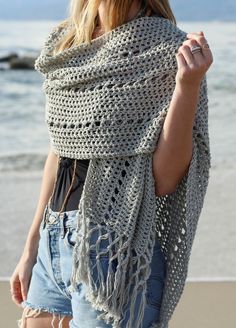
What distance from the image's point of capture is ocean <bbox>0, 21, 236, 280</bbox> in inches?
160

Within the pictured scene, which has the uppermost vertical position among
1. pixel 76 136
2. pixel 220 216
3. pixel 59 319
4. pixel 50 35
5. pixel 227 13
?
pixel 50 35

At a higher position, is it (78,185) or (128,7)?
(128,7)

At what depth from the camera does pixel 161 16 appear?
62.4 inches

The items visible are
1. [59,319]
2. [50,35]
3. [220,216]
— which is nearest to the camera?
[59,319]

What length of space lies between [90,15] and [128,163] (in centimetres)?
29

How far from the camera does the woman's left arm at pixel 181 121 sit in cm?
138

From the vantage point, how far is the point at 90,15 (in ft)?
5.25

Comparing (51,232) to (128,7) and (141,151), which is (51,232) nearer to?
(141,151)

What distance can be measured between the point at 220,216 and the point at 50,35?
7.85 ft

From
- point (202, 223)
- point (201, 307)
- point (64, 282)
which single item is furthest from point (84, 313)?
point (202, 223)

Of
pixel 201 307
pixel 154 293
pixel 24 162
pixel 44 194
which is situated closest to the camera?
pixel 154 293

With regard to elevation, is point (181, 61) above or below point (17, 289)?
above

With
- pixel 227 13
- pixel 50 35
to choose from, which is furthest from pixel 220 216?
pixel 50 35

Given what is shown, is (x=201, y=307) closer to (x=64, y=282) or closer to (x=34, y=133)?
(x=64, y=282)
